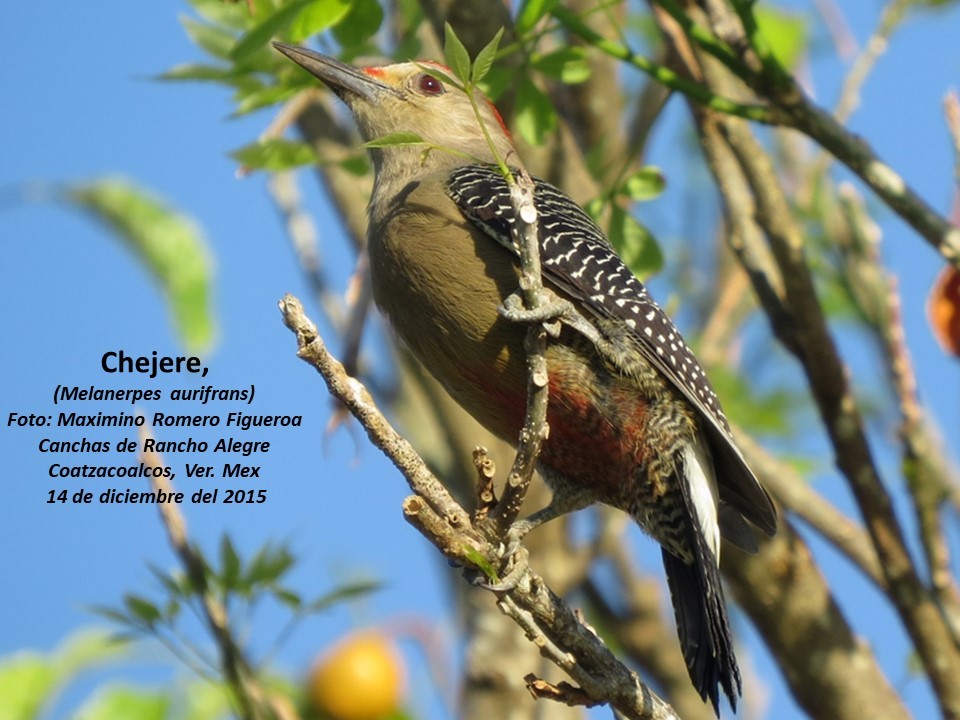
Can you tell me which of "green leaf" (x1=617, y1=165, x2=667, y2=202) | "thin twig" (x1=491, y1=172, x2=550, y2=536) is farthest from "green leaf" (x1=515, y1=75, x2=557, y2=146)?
"thin twig" (x1=491, y1=172, x2=550, y2=536)

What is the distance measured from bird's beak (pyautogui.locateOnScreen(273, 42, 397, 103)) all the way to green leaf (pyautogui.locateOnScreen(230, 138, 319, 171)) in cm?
28

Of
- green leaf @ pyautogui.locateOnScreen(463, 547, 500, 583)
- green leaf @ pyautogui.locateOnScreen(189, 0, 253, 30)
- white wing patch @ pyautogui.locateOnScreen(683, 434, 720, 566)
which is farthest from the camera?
green leaf @ pyautogui.locateOnScreen(189, 0, 253, 30)

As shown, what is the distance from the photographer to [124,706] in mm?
4742

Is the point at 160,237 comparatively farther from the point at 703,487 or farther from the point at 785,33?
the point at 785,33

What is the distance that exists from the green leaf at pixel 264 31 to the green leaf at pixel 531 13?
80 centimetres

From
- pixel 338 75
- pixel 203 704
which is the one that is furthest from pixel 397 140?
pixel 203 704

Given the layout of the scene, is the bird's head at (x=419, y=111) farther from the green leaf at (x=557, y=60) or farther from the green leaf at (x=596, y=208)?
the green leaf at (x=557, y=60)

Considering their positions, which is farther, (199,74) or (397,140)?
(199,74)

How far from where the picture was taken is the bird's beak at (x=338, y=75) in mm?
4902

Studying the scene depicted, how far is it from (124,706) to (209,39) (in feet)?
7.88

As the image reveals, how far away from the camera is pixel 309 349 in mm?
3344

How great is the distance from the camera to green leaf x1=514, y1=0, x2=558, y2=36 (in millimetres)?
4457

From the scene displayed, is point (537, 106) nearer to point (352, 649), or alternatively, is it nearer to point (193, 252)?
point (193, 252)

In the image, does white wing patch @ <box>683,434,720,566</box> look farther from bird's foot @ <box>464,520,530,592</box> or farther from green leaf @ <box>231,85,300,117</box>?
green leaf @ <box>231,85,300,117</box>
